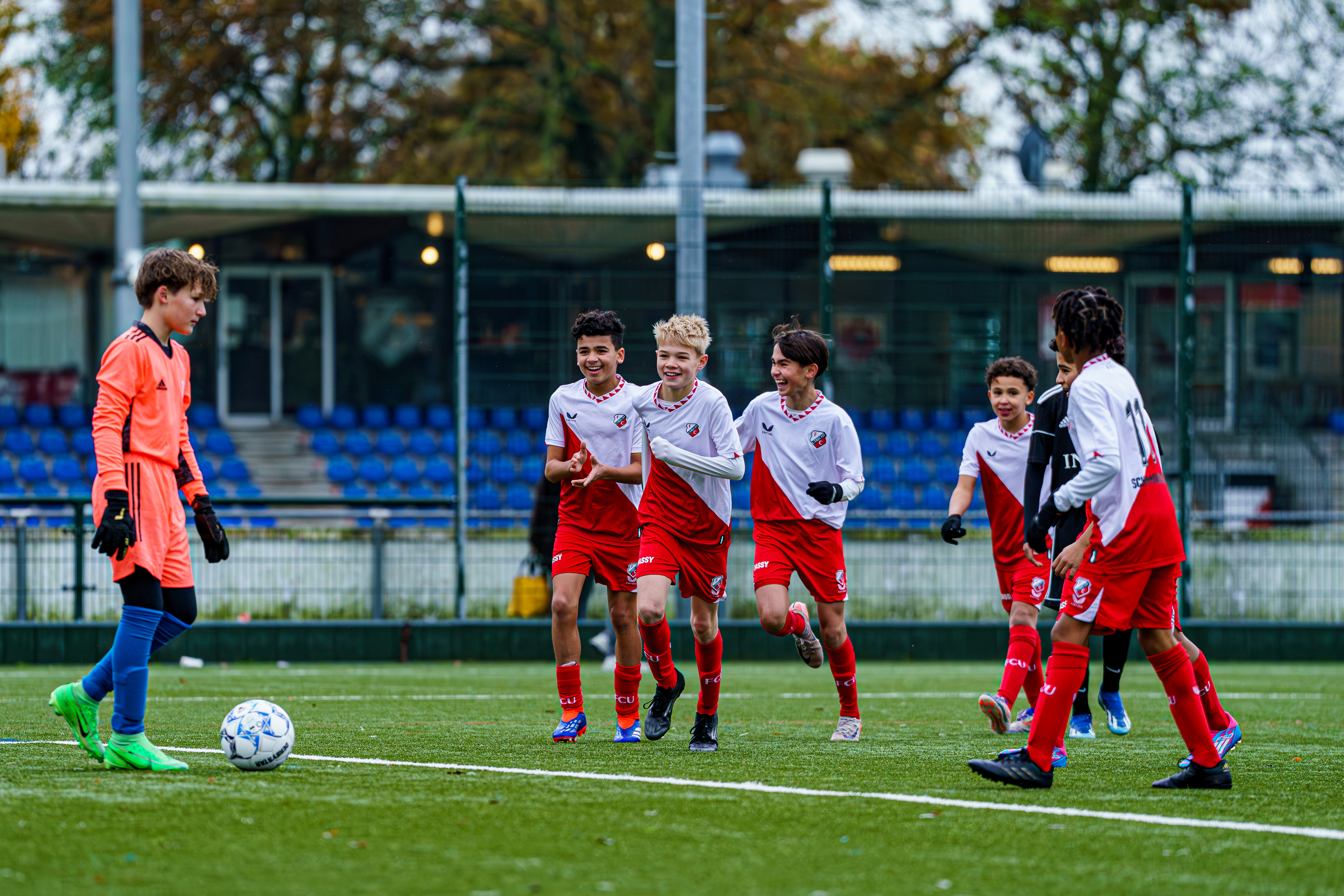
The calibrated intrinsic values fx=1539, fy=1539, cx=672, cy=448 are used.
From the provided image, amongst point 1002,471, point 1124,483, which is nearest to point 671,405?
point 1002,471

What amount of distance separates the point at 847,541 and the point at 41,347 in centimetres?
1399

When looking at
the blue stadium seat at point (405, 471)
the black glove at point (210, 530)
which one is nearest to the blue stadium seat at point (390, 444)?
the blue stadium seat at point (405, 471)

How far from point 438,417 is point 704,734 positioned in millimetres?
14199

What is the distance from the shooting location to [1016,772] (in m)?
5.41

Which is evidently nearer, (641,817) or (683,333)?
(641,817)

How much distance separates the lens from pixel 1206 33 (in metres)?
24.8

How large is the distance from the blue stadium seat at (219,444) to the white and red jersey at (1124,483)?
16.5 metres

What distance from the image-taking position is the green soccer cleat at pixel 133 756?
571cm

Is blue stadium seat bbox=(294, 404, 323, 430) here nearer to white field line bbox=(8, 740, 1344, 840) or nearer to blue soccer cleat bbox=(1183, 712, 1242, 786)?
white field line bbox=(8, 740, 1344, 840)

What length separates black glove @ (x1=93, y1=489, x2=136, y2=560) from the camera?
5336 mm

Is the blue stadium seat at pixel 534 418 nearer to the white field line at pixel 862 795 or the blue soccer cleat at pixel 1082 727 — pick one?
the blue soccer cleat at pixel 1082 727

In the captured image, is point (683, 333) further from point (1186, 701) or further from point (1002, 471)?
point (1186, 701)

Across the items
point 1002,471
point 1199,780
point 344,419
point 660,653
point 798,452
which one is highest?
point 344,419

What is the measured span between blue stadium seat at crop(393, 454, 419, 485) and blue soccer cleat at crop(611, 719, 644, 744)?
10.7 meters
